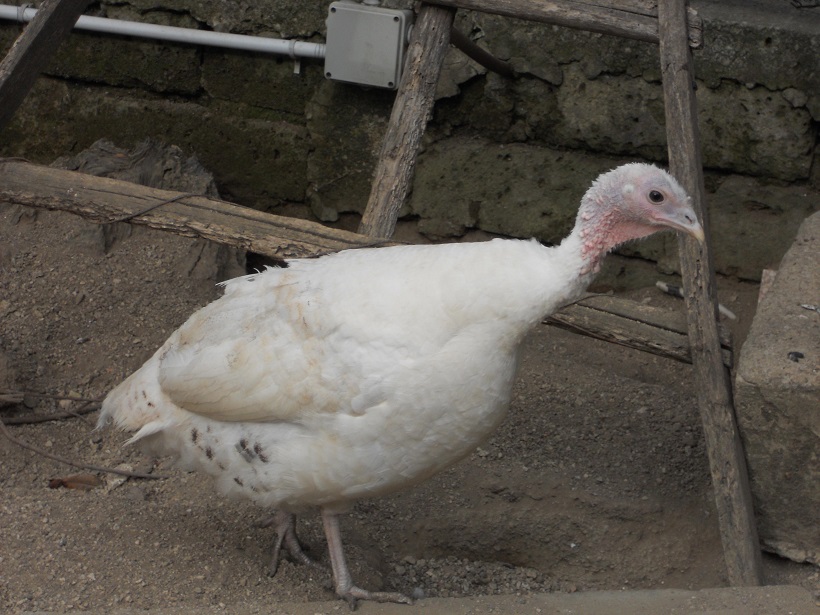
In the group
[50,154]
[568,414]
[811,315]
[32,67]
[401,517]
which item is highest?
[32,67]

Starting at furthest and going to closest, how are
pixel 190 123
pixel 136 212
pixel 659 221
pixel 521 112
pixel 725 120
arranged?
pixel 190 123
pixel 521 112
pixel 725 120
pixel 136 212
pixel 659 221

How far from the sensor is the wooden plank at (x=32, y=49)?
3918 mm

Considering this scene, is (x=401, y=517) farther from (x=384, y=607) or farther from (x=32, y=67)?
(x=32, y=67)

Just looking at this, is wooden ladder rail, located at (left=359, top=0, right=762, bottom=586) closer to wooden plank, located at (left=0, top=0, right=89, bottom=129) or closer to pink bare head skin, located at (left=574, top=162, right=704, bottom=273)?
pink bare head skin, located at (left=574, top=162, right=704, bottom=273)

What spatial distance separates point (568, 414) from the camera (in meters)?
4.41

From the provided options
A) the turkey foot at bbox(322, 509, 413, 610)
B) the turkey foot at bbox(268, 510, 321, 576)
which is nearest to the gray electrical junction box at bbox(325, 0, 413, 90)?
the turkey foot at bbox(268, 510, 321, 576)

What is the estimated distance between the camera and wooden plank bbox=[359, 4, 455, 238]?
13.0 ft

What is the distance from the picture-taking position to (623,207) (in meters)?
2.75

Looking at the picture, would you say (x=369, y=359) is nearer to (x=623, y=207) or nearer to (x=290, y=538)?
(x=623, y=207)

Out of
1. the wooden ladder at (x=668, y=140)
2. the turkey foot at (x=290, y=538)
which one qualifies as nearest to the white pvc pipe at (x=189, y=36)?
the wooden ladder at (x=668, y=140)

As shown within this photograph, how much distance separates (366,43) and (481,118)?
78 centimetres

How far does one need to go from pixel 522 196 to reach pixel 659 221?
250cm

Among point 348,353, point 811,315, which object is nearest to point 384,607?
point 348,353

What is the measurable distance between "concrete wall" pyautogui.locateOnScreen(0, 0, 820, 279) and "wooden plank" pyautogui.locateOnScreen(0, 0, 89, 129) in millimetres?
1414
